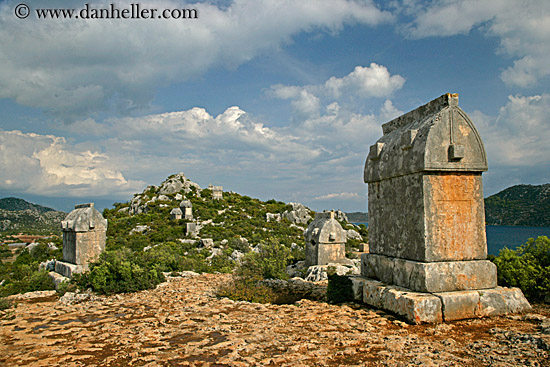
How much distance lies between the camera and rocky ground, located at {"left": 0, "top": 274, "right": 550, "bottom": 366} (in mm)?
3668

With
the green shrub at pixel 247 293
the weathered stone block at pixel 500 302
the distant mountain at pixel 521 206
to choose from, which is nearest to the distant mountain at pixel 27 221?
the green shrub at pixel 247 293

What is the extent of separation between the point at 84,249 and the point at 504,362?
11604 millimetres

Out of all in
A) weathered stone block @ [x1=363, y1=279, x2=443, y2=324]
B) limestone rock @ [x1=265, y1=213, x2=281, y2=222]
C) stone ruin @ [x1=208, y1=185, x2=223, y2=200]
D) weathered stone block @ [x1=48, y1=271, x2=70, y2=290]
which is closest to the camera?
weathered stone block @ [x1=363, y1=279, x2=443, y2=324]

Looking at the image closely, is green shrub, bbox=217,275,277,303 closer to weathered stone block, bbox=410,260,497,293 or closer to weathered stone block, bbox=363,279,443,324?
weathered stone block, bbox=363,279,443,324

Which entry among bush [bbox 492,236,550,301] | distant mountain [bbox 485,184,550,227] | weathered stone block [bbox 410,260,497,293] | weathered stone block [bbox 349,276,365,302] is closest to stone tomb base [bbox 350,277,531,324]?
weathered stone block [bbox 410,260,497,293]

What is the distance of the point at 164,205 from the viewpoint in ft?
123

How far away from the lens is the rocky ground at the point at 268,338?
3668mm

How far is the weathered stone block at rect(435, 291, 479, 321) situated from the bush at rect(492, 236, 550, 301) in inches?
47.8

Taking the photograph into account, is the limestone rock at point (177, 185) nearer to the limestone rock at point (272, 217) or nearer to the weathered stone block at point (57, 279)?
the limestone rock at point (272, 217)

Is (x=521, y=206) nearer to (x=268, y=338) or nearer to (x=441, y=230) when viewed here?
(x=441, y=230)

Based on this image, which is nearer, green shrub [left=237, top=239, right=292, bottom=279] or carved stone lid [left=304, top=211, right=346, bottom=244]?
green shrub [left=237, top=239, right=292, bottom=279]

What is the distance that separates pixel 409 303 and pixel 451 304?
0.58 m

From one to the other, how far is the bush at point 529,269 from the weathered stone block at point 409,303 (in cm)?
183

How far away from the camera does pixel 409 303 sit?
15.7 feet
